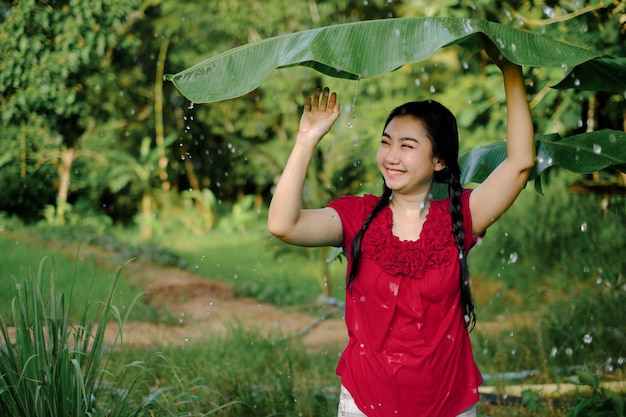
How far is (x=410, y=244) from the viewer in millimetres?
2189

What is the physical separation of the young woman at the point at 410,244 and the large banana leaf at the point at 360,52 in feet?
0.34

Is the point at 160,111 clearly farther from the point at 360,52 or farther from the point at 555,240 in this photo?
the point at 360,52

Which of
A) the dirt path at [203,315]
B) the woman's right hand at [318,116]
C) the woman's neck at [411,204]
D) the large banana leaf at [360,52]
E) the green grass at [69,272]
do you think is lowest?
the dirt path at [203,315]

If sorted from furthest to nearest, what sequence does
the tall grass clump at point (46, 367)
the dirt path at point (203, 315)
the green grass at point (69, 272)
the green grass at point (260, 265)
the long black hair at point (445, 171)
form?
the green grass at point (260, 265) → the green grass at point (69, 272) → the dirt path at point (203, 315) → the tall grass clump at point (46, 367) → the long black hair at point (445, 171)

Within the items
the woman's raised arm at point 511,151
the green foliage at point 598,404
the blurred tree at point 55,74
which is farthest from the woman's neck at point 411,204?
the blurred tree at point 55,74

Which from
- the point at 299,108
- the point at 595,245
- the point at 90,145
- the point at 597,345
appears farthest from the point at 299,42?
the point at 299,108

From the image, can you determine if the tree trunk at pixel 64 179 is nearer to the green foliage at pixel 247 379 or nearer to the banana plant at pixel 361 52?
the green foliage at pixel 247 379

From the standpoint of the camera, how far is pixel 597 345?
482 cm

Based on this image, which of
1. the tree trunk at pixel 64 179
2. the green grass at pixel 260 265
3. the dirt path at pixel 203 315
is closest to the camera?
the dirt path at pixel 203 315

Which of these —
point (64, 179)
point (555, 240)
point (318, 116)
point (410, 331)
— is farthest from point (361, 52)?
point (64, 179)

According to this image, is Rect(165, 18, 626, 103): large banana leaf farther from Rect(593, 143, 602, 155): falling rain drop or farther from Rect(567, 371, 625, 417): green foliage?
Rect(567, 371, 625, 417): green foliage

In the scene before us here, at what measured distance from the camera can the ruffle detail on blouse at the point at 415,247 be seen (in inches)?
84.7

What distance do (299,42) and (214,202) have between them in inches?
387

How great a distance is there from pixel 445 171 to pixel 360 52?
1.81ft
